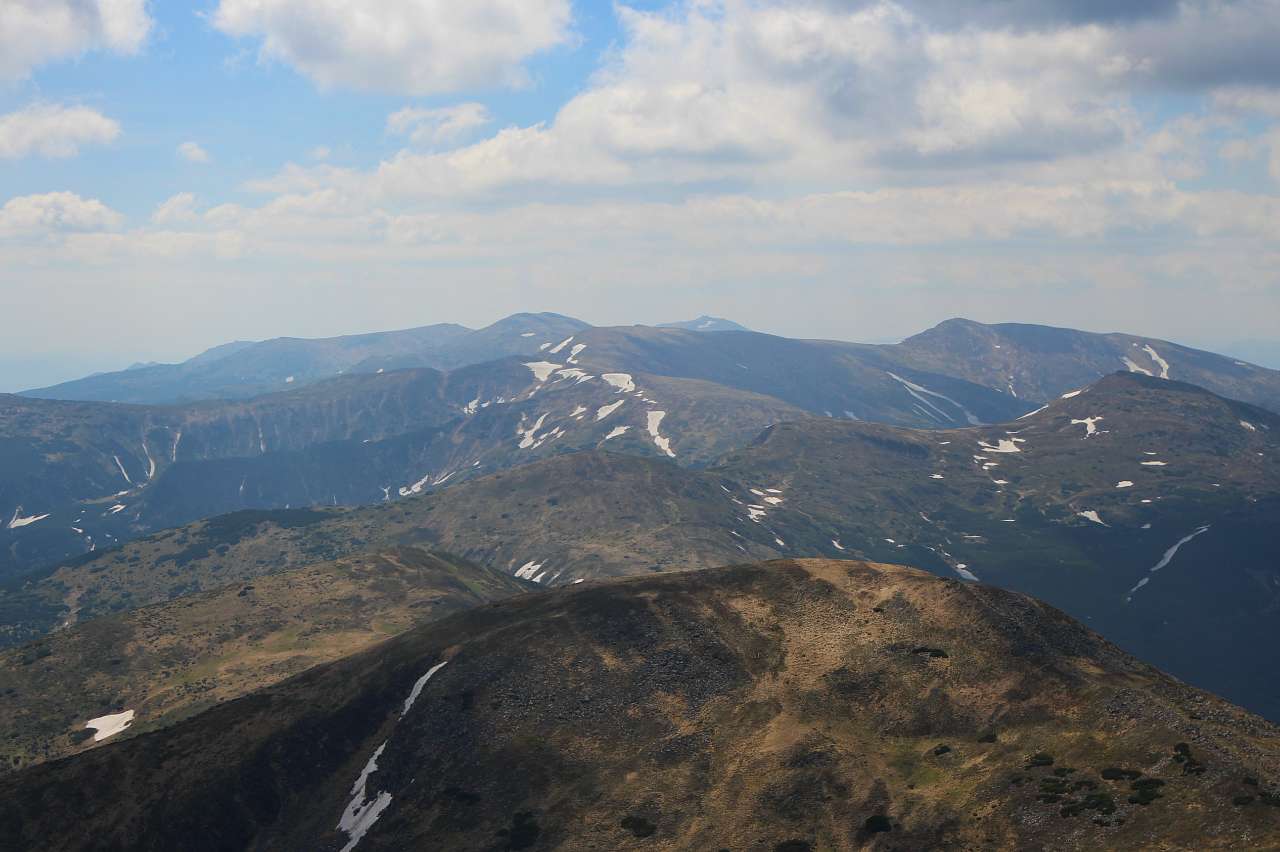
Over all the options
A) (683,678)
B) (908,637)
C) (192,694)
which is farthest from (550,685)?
(192,694)

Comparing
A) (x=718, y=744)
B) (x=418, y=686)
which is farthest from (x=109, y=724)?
(x=718, y=744)

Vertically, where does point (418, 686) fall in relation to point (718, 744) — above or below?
below

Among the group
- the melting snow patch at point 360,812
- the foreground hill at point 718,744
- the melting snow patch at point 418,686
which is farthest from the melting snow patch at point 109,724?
the melting snow patch at point 360,812

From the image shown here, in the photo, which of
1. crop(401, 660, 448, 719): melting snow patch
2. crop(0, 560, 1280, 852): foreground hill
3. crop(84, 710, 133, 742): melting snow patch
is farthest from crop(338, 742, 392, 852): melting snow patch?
crop(84, 710, 133, 742): melting snow patch

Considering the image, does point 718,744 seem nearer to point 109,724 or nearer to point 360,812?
point 360,812

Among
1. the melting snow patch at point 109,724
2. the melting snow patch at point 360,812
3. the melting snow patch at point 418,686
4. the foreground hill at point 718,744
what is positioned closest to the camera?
the foreground hill at point 718,744

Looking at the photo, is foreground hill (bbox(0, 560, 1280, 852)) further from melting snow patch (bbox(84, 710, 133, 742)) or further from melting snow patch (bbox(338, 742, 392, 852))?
melting snow patch (bbox(84, 710, 133, 742))

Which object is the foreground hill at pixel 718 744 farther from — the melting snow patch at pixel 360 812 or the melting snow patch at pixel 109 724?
the melting snow patch at pixel 109 724
